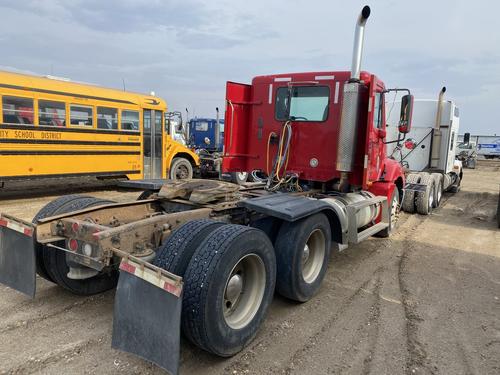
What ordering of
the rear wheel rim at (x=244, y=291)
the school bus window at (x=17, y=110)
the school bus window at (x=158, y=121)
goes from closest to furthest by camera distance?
the rear wheel rim at (x=244, y=291), the school bus window at (x=17, y=110), the school bus window at (x=158, y=121)

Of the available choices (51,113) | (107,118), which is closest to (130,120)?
(107,118)

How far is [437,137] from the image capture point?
36.4 feet

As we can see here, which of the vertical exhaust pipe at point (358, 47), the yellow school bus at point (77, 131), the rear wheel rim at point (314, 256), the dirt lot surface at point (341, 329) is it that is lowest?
the dirt lot surface at point (341, 329)

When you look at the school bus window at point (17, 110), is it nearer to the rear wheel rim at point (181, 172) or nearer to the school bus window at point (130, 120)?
the school bus window at point (130, 120)

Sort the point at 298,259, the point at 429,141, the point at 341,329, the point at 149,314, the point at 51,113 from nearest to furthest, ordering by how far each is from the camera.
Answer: the point at 149,314 → the point at 341,329 → the point at 298,259 → the point at 51,113 → the point at 429,141

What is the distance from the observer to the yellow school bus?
908cm

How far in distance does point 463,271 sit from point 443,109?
22.4 ft

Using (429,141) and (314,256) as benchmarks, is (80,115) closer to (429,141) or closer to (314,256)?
(314,256)

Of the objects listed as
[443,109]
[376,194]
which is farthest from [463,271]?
[443,109]

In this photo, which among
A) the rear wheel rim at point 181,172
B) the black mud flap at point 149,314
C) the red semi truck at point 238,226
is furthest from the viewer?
the rear wheel rim at point 181,172

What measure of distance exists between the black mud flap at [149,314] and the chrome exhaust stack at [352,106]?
11.3ft

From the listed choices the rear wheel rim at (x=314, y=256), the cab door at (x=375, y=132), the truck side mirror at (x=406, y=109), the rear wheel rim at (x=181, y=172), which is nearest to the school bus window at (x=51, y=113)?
the rear wheel rim at (x=181, y=172)

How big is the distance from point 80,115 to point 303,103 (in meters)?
6.93

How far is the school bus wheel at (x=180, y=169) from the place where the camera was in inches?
519
